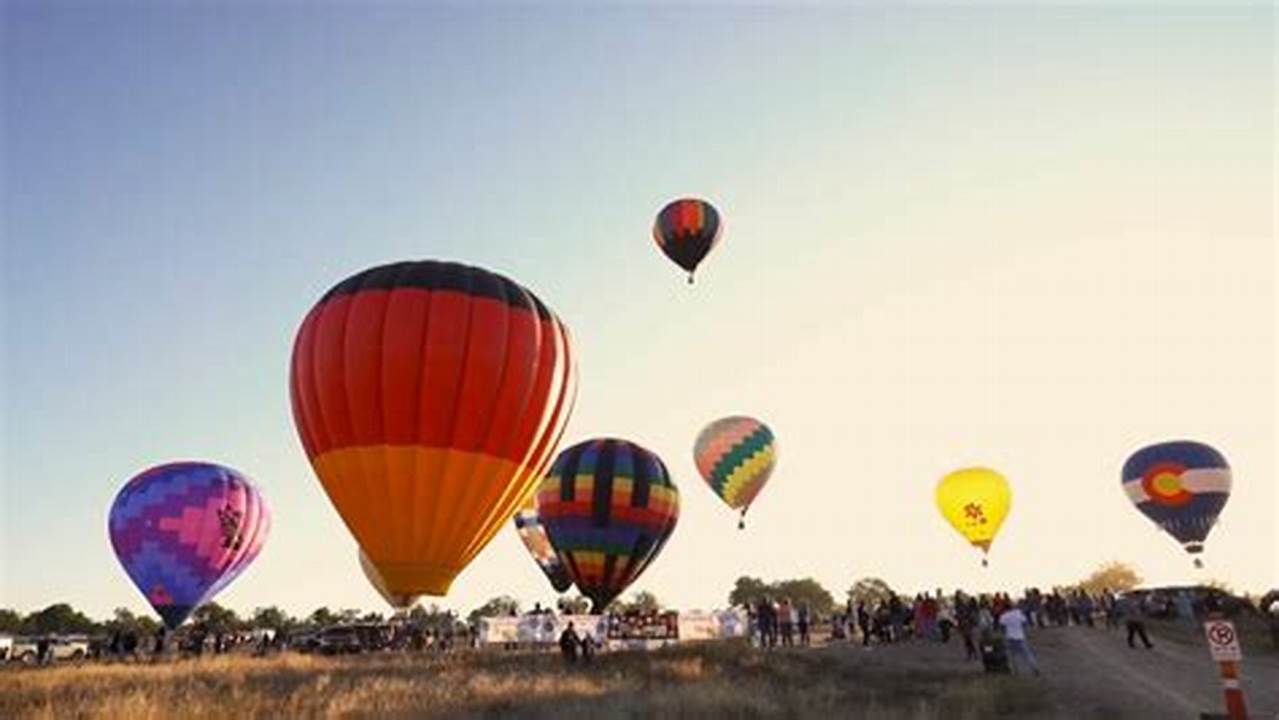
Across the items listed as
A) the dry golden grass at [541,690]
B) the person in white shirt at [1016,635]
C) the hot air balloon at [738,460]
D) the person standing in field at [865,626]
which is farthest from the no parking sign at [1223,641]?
the hot air balloon at [738,460]

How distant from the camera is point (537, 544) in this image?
47781 mm

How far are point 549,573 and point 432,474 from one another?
28814 mm

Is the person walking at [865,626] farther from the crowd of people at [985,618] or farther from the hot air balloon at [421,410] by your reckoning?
the hot air balloon at [421,410]

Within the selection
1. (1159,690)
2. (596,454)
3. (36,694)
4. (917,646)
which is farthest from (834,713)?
(596,454)

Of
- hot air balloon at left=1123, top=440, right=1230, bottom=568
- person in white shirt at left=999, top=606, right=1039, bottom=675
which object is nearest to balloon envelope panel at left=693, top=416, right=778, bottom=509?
hot air balloon at left=1123, top=440, right=1230, bottom=568

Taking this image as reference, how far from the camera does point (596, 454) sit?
35.0m

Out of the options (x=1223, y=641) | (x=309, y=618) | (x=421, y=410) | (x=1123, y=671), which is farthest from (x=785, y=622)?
(x=309, y=618)

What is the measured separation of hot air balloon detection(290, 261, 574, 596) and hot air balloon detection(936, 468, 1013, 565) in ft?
88.6

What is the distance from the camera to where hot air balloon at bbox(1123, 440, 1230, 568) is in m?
42.6

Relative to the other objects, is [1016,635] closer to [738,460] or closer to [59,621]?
[738,460]

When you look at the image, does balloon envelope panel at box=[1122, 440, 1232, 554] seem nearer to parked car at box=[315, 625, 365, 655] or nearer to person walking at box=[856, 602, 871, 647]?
person walking at box=[856, 602, 871, 647]

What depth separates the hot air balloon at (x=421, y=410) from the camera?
1905cm

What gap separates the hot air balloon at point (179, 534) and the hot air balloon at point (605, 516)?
12619 millimetres

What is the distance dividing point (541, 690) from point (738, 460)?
27.1 metres
